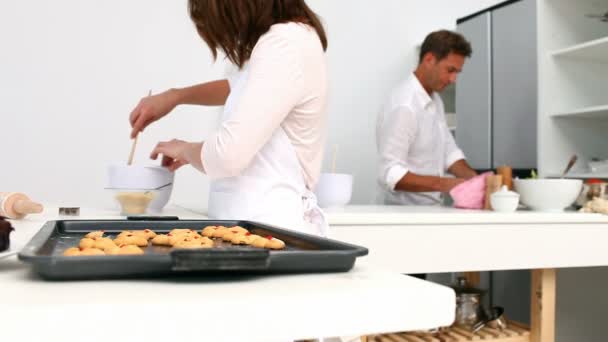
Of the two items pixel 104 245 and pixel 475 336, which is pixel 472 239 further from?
pixel 104 245

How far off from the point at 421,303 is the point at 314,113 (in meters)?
0.74

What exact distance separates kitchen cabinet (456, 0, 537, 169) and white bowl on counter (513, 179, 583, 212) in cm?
108

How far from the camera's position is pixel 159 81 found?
3.31 metres

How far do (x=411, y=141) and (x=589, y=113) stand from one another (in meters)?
0.79

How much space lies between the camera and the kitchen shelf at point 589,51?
258 centimetres

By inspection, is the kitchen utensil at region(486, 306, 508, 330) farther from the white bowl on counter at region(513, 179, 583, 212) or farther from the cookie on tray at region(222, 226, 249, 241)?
the cookie on tray at region(222, 226, 249, 241)

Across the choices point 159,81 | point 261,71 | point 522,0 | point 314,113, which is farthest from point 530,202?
point 159,81

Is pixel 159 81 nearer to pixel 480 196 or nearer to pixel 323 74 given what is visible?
pixel 480 196

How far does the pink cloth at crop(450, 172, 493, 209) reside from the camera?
204cm

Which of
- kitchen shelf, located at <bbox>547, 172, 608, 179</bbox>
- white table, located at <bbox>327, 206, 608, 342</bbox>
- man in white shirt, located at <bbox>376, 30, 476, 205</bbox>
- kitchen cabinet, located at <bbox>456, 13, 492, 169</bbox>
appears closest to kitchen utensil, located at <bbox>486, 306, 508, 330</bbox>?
white table, located at <bbox>327, 206, 608, 342</bbox>

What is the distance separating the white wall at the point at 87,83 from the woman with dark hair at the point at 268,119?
1689 mm

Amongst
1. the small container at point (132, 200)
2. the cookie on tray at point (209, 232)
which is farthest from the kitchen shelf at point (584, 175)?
the cookie on tray at point (209, 232)

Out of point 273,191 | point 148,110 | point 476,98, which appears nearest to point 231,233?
point 273,191

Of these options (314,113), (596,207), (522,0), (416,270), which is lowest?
(416,270)
